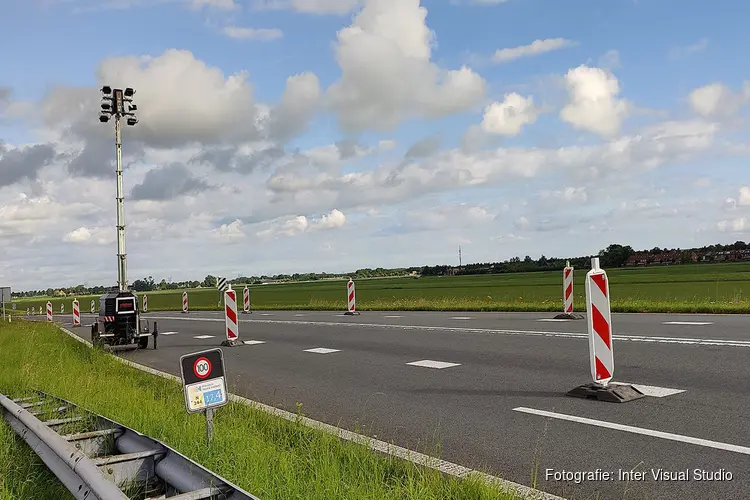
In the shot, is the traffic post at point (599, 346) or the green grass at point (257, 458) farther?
the traffic post at point (599, 346)

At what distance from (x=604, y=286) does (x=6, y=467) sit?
6.33 metres

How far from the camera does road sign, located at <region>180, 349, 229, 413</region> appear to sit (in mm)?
5484

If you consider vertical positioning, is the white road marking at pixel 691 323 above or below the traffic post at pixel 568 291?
below

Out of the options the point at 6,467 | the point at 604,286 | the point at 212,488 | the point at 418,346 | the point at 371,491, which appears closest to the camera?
the point at 212,488

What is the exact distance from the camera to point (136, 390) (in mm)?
9180

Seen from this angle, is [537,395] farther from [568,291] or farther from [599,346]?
[568,291]

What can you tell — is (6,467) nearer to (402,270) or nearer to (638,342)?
(638,342)

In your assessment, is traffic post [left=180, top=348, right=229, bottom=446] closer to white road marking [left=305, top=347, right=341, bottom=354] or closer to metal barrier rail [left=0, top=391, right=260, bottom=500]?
metal barrier rail [left=0, top=391, right=260, bottom=500]

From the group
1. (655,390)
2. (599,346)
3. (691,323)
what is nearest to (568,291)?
(691,323)

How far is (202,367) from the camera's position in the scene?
5.61 m

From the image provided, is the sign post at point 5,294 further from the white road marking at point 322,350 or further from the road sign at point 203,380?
the road sign at point 203,380

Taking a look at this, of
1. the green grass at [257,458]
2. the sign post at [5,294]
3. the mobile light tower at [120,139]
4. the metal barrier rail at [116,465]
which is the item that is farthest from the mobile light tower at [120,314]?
the sign post at [5,294]

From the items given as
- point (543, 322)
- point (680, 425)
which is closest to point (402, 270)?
point (543, 322)

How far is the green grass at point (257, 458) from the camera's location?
14.4 feet
